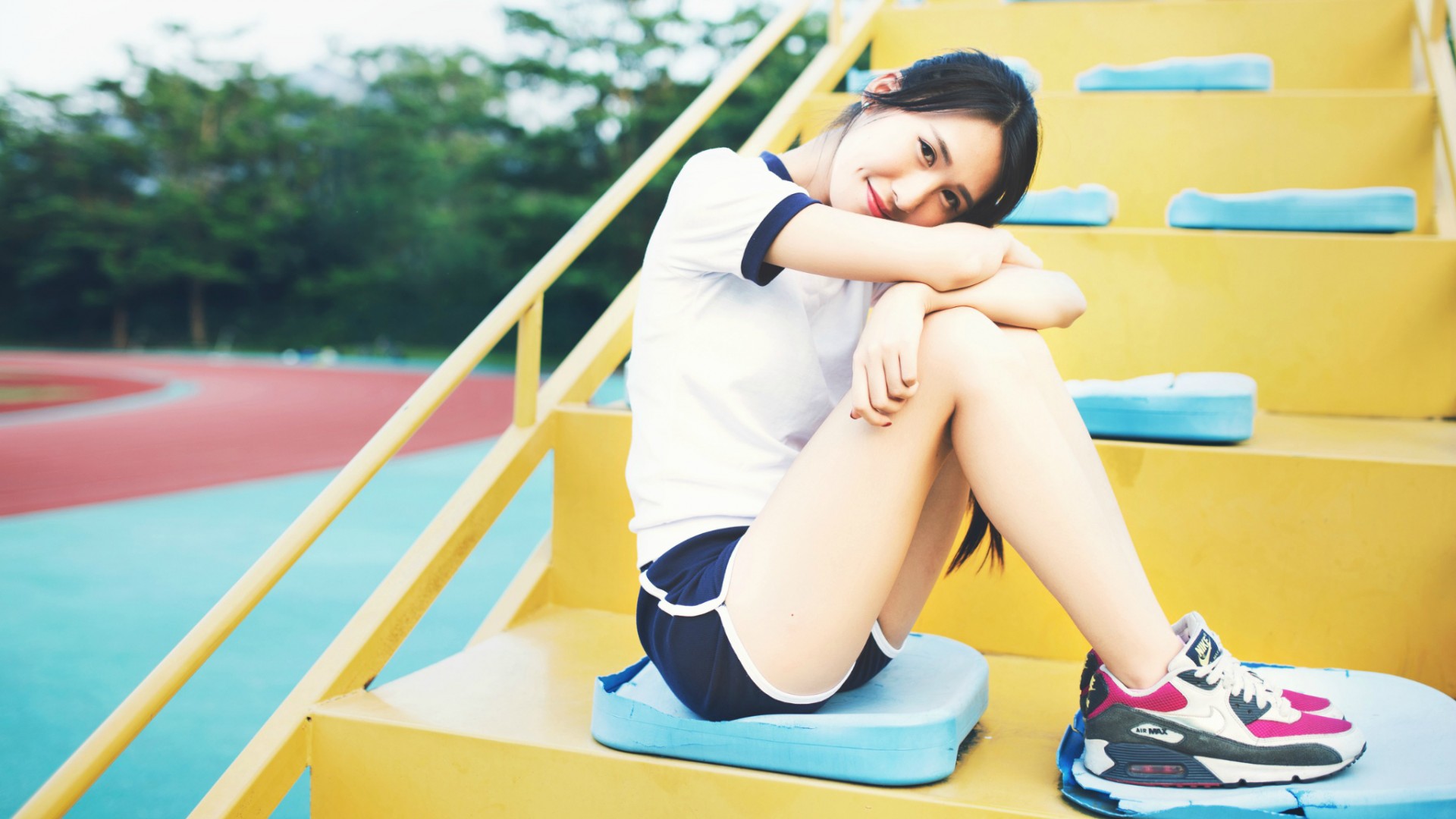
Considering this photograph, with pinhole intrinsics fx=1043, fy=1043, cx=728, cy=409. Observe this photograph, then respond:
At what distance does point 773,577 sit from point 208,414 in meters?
9.15

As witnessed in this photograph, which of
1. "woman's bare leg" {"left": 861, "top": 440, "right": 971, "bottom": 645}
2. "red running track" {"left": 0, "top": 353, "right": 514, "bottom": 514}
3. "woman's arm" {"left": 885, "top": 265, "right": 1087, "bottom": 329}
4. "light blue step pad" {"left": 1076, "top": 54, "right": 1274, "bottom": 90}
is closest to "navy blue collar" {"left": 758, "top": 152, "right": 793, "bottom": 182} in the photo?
"woman's arm" {"left": 885, "top": 265, "right": 1087, "bottom": 329}

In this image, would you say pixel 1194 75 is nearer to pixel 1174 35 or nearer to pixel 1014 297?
pixel 1174 35

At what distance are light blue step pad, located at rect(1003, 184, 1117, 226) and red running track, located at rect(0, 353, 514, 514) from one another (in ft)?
13.6

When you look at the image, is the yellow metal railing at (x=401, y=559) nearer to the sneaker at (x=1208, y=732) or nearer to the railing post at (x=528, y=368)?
the railing post at (x=528, y=368)

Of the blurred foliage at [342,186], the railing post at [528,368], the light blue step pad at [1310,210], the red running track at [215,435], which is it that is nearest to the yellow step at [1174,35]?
the light blue step pad at [1310,210]

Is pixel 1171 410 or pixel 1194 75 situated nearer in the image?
pixel 1171 410

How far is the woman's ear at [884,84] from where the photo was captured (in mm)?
1178

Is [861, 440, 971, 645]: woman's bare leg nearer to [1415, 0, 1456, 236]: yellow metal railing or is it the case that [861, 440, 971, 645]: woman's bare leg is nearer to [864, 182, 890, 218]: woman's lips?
[864, 182, 890, 218]: woman's lips

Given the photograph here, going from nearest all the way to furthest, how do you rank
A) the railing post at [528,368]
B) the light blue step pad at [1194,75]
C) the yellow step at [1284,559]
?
1. the yellow step at [1284,559]
2. the railing post at [528,368]
3. the light blue step pad at [1194,75]

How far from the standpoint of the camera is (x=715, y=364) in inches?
44.1

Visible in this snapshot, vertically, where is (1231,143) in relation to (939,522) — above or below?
above

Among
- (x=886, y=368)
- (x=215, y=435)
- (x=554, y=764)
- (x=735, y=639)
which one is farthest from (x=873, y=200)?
(x=215, y=435)

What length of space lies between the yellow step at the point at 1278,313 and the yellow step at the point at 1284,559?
404mm

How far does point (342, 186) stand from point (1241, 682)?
87.9ft
